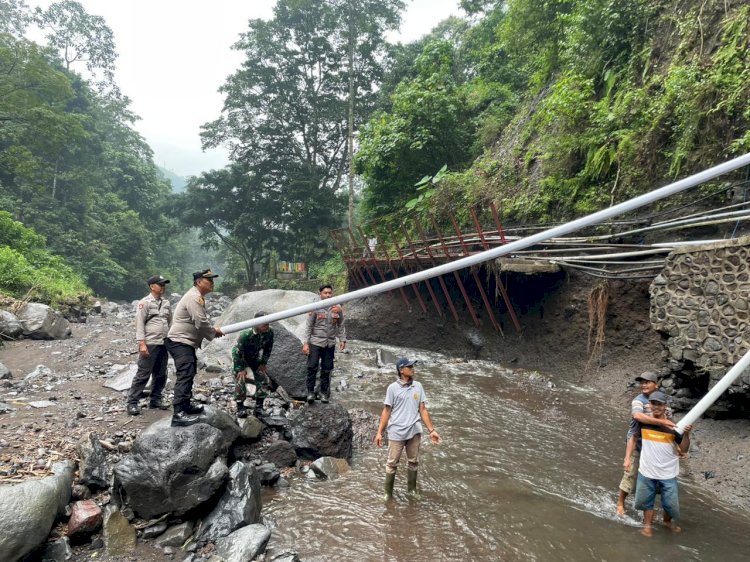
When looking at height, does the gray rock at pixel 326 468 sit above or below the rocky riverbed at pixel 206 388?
below

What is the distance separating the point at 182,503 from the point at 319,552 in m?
1.47

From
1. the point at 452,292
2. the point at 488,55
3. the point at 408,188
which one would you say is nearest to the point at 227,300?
the point at 408,188

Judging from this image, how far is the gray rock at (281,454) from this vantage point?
5629 mm

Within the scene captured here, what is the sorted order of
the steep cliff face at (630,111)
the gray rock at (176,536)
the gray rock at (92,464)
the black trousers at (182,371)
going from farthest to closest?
the steep cliff face at (630,111) → the black trousers at (182,371) → the gray rock at (92,464) → the gray rock at (176,536)

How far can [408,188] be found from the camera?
19.0m

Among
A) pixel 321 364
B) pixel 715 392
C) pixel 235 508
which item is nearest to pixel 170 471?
pixel 235 508

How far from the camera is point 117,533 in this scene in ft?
13.0

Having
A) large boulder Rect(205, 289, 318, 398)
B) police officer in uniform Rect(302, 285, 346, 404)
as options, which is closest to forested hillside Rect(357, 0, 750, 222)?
large boulder Rect(205, 289, 318, 398)

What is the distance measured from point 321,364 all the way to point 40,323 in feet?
29.7

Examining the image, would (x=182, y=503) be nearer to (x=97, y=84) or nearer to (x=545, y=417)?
(x=545, y=417)

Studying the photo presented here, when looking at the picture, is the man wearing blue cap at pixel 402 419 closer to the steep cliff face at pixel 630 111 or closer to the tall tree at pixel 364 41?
the steep cliff face at pixel 630 111

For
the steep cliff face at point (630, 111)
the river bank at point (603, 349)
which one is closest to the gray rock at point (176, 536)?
the river bank at point (603, 349)

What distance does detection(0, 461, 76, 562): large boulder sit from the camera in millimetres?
3289

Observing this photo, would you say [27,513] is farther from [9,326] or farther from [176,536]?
[9,326]
